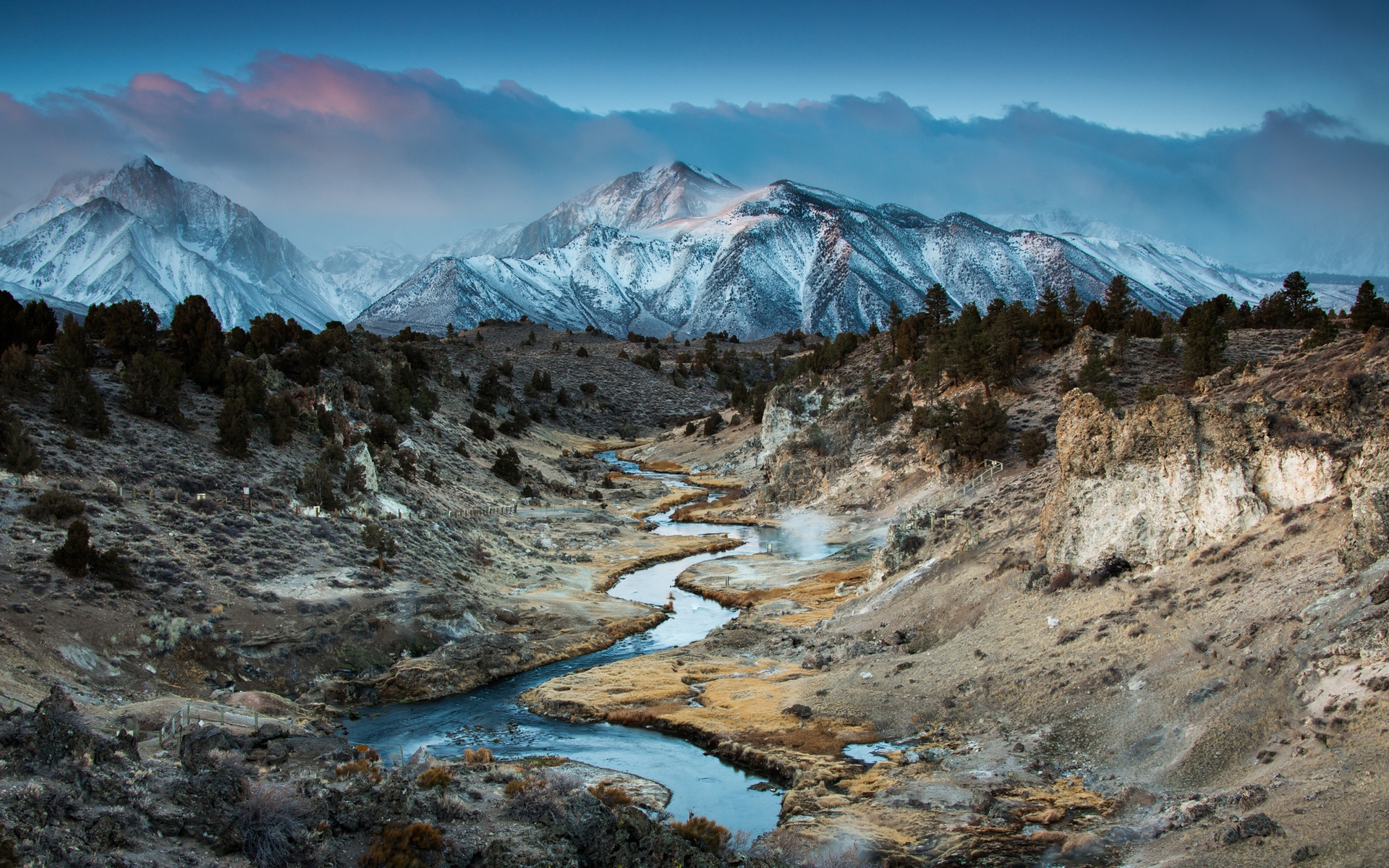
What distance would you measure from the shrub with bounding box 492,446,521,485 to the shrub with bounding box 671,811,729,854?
54.7m

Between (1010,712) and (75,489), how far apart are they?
1454 inches

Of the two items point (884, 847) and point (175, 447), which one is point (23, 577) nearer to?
point (175, 447)

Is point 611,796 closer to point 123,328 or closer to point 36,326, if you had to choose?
point 123,328

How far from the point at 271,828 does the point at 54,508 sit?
2472 cm

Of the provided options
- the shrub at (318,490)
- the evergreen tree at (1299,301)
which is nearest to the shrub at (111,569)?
the shrub at (318,490)

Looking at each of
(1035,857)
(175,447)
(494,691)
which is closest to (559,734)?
(494,691)

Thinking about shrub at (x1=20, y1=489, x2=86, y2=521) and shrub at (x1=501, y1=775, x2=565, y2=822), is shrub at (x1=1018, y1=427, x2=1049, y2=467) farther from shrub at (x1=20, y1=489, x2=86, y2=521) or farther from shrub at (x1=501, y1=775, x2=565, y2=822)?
shrub at (x1=20, y1=489, x2=86, y2=521)

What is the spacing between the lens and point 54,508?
33.0m

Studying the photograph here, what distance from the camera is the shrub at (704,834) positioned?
61.6 feet

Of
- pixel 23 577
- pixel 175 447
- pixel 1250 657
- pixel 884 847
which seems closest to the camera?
pixel 884 847

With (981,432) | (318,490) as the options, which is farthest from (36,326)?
(981,432)

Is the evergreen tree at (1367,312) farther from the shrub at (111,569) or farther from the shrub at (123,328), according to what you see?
the shrub at (123,328)

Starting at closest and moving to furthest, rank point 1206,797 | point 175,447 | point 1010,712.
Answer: point 1206,797 → point 1010,712 → point 175,447

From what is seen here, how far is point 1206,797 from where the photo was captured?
18.1m
